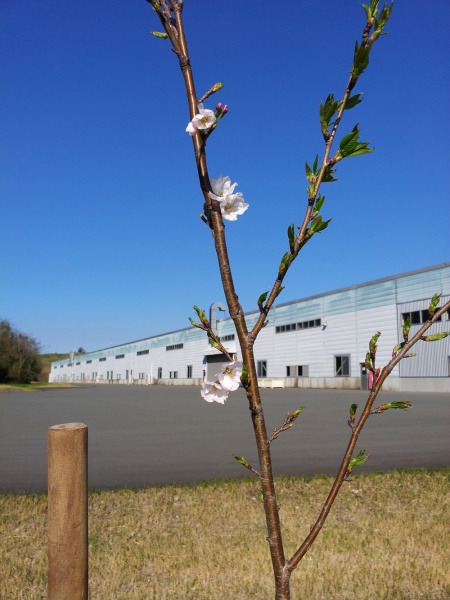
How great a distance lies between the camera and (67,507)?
185 centimetres

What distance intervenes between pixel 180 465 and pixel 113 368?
272 ft

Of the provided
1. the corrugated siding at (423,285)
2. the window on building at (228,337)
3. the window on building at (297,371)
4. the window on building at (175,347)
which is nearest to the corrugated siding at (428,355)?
the corrugated siding at (423,285)

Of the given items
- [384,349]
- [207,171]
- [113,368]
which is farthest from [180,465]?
[113,368]

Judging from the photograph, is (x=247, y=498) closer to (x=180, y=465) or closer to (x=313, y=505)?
(x=313, y=505)

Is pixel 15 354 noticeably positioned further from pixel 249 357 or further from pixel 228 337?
pixel 249 357

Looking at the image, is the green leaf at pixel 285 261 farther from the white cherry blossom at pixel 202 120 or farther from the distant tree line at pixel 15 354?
the distant tree line at pixel 15 354

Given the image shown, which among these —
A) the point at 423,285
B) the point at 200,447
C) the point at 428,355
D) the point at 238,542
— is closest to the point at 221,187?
the point at 238,542

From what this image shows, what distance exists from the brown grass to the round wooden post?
Answer: 222cm

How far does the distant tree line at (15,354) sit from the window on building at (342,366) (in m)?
29.4

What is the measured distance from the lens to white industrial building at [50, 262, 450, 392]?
104 ft

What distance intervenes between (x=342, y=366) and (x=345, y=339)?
6.32ft

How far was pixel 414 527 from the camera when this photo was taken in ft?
17.1

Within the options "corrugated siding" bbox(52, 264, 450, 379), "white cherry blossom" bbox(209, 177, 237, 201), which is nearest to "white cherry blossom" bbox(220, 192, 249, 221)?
"white cherry blossom" bbox(209, 177, 237, 201)

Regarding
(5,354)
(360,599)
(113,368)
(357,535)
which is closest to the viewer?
(360,599)
